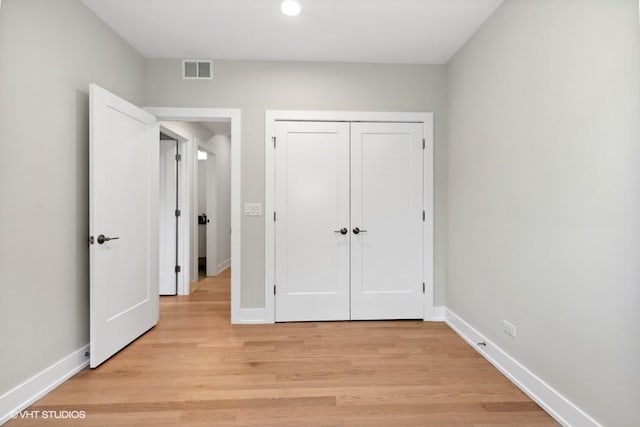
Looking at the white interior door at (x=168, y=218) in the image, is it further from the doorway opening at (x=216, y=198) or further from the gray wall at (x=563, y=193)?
the gray wall at (x=563, y=193)

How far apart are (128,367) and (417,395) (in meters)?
2.02

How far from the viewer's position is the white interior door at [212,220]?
521cm

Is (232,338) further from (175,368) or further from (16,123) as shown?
(16,123)

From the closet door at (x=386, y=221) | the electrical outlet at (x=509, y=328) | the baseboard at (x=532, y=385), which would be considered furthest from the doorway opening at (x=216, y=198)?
the electrical outlet at (x=509, y=328)

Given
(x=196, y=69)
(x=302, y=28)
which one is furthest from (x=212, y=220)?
(x=302, y=28)

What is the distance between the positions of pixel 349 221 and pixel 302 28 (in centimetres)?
176

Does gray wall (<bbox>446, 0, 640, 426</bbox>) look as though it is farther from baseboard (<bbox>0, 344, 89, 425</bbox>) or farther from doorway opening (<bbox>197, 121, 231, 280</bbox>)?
doorway opening (<bbox>197, 121, 231, 280</bbox>)

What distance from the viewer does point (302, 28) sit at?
253cm

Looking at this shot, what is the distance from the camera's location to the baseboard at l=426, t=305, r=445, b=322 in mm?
3147

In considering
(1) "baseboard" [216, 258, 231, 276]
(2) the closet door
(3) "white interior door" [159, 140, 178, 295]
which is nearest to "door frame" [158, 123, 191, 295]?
(3) "white interior door" [159, 140, 178, 295]

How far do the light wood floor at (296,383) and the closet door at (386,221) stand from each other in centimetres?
35

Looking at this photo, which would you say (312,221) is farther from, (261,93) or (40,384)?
(40,384)

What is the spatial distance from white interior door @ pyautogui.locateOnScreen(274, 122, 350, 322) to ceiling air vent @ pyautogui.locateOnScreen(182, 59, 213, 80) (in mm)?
886

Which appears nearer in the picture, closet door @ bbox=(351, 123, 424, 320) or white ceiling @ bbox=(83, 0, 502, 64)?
white ceiling @ bbox=(83, 0, 502, 64)
